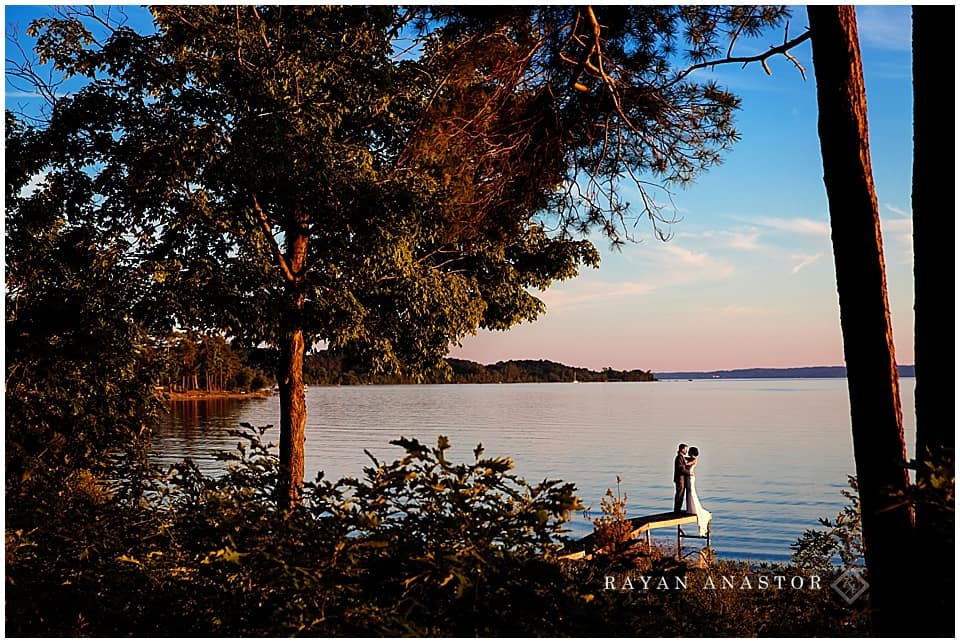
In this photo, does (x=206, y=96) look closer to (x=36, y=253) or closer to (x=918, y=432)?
(x=36, y=253)

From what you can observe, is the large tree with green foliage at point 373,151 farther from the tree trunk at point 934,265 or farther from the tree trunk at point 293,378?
the tree trunk at point 934,265

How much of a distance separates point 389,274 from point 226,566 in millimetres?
6483

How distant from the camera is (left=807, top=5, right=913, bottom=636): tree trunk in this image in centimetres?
466

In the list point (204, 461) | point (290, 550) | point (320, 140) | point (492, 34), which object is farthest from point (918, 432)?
point (204, 461)

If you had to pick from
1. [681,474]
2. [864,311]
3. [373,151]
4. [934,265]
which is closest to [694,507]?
[681,474]

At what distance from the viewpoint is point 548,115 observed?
7152mm

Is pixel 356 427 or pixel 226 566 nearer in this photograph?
pixel 226 566

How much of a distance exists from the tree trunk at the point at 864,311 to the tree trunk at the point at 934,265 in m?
0.12

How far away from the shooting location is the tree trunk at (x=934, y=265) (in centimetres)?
450

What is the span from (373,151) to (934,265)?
744 cm

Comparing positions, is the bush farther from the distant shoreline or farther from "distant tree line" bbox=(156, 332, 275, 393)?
the distant shoreline

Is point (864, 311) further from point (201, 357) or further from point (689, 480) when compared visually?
point (201, 357)

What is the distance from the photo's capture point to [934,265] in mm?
4664

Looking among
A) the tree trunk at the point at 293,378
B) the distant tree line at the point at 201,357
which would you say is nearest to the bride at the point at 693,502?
the tree trunk at the point at 293,378
